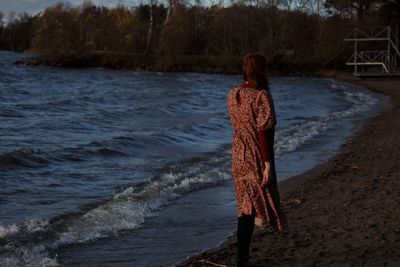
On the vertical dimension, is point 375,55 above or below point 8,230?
Answer: above

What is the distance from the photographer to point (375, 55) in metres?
49.6

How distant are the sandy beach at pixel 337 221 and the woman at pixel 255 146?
653 mm

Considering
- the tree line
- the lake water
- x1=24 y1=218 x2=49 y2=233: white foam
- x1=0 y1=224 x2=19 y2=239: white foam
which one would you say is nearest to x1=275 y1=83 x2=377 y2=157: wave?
the lake water

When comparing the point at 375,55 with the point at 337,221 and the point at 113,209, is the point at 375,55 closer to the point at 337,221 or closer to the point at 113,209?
the point at 113,209

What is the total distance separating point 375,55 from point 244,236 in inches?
1842

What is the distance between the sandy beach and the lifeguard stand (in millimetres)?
31113

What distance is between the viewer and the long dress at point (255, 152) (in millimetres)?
5184

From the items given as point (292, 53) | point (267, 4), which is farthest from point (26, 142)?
point (267, 4)

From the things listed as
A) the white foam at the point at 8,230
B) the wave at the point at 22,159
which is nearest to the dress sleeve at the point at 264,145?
the white foam at the point at 8,230

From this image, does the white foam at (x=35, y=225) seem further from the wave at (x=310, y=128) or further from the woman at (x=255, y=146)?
the wave at (x=310, y=128)

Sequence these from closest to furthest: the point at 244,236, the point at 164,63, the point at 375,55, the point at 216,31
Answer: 1. the point at 244,236
2. the point at 375,55
3. the point at 164,63
4. the point at 216,31

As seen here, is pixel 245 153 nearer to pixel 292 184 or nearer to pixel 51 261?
pixel 51 261

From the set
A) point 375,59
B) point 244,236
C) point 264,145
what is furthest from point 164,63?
point 264,145

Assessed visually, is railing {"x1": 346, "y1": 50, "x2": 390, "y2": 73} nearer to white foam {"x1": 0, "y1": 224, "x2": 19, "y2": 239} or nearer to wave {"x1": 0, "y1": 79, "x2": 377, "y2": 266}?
wave {"x1": 0, "y1": 79, "x2": 377, "y2": 266}
